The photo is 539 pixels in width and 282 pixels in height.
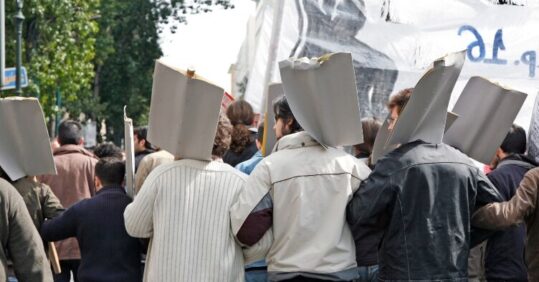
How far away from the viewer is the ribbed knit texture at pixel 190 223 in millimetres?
4875

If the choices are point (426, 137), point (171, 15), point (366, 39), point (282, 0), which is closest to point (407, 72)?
point (366, 39)

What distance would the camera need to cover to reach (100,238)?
18.2ft

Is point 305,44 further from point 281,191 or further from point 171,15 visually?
point 171,15

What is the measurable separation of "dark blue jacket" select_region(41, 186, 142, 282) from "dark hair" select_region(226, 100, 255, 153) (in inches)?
58.4

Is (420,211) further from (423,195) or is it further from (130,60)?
(130,60)

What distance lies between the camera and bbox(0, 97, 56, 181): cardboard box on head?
5.48m

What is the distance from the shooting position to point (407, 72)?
722 cm

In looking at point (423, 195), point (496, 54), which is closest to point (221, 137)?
point (423, 195)

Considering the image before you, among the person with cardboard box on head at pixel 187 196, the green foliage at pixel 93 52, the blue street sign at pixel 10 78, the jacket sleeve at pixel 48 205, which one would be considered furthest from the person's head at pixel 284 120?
the green foliage at pixel 93 52

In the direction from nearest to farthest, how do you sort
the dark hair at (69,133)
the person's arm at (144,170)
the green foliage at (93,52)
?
the person's arm at (144,170) → the dark hair at (69,133) → the green foliage at (93,52)

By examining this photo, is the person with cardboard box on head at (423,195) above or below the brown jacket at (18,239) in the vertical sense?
above

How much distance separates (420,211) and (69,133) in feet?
13.8

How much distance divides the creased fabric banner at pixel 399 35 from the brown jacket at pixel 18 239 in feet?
8.18

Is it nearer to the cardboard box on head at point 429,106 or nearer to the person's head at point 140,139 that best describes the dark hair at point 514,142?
the cardboard box on head at point 429,106
